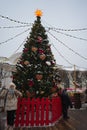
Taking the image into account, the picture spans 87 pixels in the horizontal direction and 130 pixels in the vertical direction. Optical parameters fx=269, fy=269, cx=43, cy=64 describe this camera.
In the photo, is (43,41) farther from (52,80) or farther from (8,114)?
(8,114)

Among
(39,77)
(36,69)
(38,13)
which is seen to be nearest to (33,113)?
(39,77)

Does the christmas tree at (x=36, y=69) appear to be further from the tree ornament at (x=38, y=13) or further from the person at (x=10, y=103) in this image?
the person at (x=10, y=103)

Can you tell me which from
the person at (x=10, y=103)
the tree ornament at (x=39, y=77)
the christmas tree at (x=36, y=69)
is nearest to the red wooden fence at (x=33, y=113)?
the person at (x=10, y=103)

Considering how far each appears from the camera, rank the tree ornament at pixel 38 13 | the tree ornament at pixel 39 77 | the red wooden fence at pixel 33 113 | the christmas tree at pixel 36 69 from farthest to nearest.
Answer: the tree ornament at pixel 38 13
the christmas tree at pixel 36 69
the tree ornament at pixel 39 77
the red wooden fence at pixel 33 113

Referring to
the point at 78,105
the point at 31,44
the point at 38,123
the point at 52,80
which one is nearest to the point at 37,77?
the point at 52,80

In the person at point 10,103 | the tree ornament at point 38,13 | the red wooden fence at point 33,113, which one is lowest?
the red wooden fence at point 33,113

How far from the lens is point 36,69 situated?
13.8 m

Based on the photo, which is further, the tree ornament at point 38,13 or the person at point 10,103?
the tree ornament at point 38,13

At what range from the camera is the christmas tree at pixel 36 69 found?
13562 millimetres

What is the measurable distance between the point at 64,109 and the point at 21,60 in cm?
355

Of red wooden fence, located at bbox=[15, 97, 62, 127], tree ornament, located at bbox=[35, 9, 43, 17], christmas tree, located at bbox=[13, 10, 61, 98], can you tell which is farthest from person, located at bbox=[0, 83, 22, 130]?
tree ornament, located at bbox=[35, 9, 43, 17]

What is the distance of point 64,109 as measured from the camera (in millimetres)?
14625

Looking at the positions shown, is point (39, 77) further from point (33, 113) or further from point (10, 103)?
point (10, 103)

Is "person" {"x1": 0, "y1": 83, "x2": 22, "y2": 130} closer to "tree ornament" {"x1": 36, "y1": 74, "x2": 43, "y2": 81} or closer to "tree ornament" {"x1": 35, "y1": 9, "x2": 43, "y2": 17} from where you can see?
"tree ornament" {"x1": 36, "y1": 74, "x2": 43, "y2": 81}
